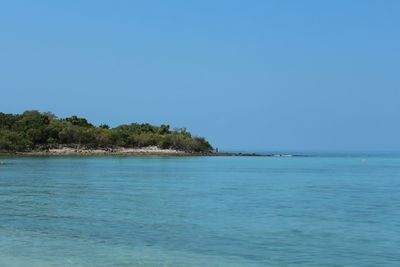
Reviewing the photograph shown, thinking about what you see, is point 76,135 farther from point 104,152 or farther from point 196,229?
point 196,229

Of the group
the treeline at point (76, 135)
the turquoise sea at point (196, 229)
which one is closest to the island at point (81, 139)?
the treeline at point (76, 135)

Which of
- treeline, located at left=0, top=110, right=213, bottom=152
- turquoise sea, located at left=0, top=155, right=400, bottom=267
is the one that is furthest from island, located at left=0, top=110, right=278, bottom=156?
turquoise sea, located at left=0, top=155, right=400, bottom=267

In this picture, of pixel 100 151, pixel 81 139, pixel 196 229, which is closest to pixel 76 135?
pixel 81 139

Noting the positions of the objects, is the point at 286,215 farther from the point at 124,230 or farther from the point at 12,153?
the point at 12,153

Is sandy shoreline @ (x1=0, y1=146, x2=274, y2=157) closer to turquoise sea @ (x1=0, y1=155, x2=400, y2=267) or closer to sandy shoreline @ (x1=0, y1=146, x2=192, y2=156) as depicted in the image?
sandy shoreline @ (x1=0, y1=146, x2=192, y2=156)

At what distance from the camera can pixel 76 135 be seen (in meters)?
161

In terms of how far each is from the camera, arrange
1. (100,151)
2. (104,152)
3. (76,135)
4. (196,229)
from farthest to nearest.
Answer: (100,151) < (104,152) < (76,135) < (196,229)

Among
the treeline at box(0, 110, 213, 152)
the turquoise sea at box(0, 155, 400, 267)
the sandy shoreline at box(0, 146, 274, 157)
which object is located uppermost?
the treeline at box(0, 110, 213, 152)

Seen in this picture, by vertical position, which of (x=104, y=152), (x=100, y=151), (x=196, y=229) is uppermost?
(x=100, y=151)

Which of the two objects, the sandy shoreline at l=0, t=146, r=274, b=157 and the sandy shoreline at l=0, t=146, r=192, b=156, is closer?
the sandy shoreline at l=0, t=146, r=274, b=157

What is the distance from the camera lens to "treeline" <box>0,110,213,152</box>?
151 metres

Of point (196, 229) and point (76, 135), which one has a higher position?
point (76, 135)

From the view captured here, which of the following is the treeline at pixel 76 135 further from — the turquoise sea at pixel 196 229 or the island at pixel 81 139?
the turquoise sea at pixel 196 229

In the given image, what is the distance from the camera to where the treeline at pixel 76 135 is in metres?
151
